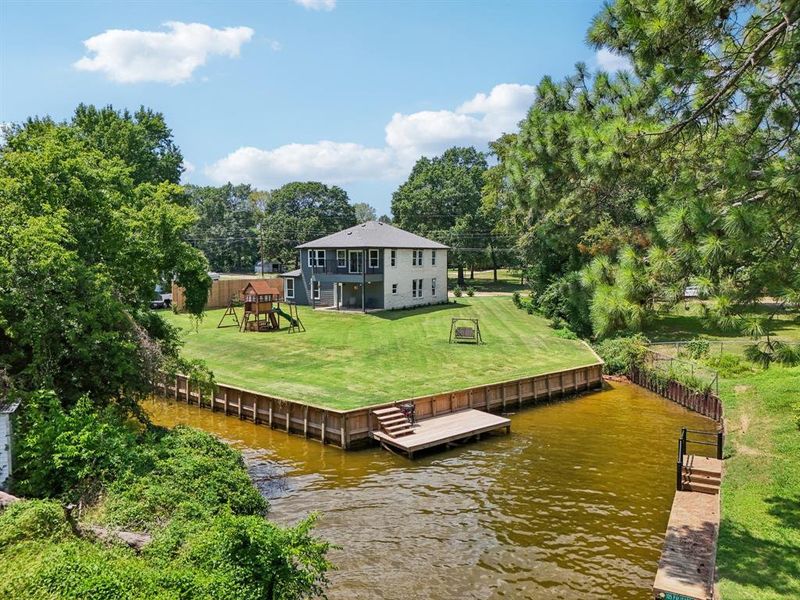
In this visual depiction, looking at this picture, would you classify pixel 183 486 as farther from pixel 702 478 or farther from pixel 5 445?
pixel 702 478

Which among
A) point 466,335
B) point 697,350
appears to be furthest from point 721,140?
point 466,335

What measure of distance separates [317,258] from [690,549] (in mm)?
36743

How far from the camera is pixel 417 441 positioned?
18.1m

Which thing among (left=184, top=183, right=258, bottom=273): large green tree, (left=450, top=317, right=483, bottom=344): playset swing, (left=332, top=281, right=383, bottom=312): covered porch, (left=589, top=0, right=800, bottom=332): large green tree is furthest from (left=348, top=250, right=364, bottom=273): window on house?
(left=184, top=183, right=258, bottom=273): large green tree

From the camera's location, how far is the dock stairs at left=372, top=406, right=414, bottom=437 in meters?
18.7

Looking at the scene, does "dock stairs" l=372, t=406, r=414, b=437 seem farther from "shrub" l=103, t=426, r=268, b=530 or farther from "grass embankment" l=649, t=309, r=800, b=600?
"grass embankment" l=649, t=309, r=800, b=600

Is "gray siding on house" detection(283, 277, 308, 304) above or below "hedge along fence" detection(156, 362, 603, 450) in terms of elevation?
above

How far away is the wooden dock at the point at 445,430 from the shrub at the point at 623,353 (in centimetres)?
1065

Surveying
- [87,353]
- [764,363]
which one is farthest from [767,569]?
[87,353]

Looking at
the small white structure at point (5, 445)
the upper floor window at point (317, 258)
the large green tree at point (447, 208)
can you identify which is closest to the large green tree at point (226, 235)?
the large green tree at point (447, 208)

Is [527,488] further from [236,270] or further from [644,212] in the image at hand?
[236,270]

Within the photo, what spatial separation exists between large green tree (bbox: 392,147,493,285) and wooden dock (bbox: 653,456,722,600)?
51446mm

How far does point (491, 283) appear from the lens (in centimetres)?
7175

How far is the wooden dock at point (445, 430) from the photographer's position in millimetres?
18016
